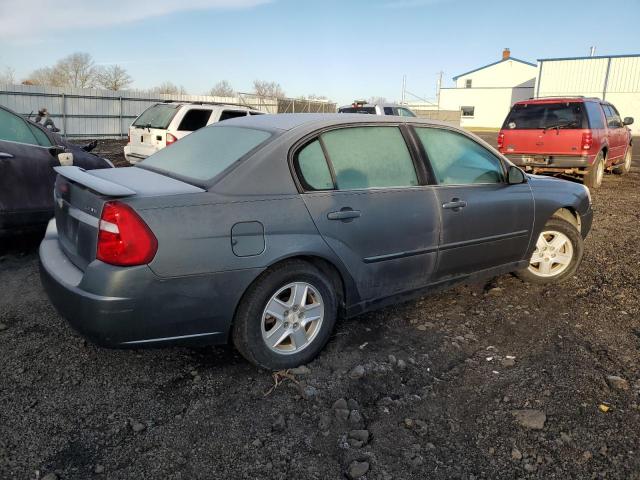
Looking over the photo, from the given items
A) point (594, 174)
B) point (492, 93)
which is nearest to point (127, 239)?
point (594, 174)

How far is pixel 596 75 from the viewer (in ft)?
124

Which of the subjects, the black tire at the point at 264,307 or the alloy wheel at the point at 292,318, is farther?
the alloy wheel at the point at 292,318

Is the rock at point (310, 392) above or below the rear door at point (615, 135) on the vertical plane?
below

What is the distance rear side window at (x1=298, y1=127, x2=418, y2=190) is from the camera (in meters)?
3.23

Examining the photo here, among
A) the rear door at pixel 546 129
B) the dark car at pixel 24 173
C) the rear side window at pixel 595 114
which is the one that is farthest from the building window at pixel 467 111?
the dark car at pixel 24 173

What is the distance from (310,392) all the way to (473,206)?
1.90 meters

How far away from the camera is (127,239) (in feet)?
8.48

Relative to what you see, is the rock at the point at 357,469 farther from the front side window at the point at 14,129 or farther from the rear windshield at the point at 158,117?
the rear windshield at the point at 158,117

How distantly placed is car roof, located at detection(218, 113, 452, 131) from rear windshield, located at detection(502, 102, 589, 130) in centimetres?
748

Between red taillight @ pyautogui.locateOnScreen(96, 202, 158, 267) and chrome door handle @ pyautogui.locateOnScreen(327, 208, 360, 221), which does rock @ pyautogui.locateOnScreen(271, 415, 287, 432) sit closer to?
red taillight @ pyautogui.locateOnScreen(96, 202, 158, 267)

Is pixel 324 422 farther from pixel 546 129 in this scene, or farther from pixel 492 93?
pixel 492 93

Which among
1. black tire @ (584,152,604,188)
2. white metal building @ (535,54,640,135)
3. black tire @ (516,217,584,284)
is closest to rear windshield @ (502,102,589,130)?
black tire @ (584,152,604,188)

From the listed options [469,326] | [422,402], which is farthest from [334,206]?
[469,326]

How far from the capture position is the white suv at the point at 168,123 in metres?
10.6
